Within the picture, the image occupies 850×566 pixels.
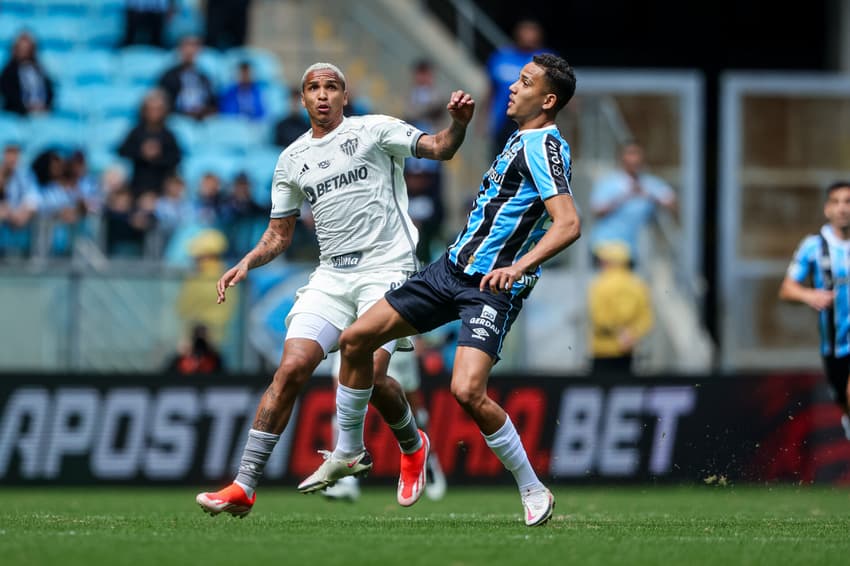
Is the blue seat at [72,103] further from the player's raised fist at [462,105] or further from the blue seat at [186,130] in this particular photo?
the player's raised fist at [462,105]

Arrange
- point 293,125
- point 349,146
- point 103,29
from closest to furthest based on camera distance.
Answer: point 349,146, point 293,125, point 103,29

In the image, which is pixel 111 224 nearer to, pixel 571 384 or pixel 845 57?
pixel 571 384

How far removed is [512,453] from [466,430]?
6528mm

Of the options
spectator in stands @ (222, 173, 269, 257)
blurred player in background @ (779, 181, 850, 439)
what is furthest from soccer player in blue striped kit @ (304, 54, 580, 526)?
spectator in stands @ (222, 173, 269, 257)

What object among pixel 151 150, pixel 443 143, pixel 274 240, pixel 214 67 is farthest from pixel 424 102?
pixel 443 143

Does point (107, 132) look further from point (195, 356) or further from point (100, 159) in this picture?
point (195, 356)

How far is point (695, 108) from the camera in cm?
1894

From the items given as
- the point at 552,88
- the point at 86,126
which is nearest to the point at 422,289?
the point at 552,88

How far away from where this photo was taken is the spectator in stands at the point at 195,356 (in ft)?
48.0

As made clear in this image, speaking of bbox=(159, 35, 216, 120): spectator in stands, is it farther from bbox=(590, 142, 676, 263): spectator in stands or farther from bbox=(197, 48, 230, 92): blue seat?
bbox=(590, 142, 676, 263): spectator in stands

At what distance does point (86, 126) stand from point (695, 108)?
7.61 meters

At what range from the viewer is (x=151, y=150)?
16.9 meters

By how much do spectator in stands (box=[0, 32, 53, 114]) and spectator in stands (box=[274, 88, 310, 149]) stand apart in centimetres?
308

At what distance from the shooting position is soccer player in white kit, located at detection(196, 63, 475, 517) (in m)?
9.16
